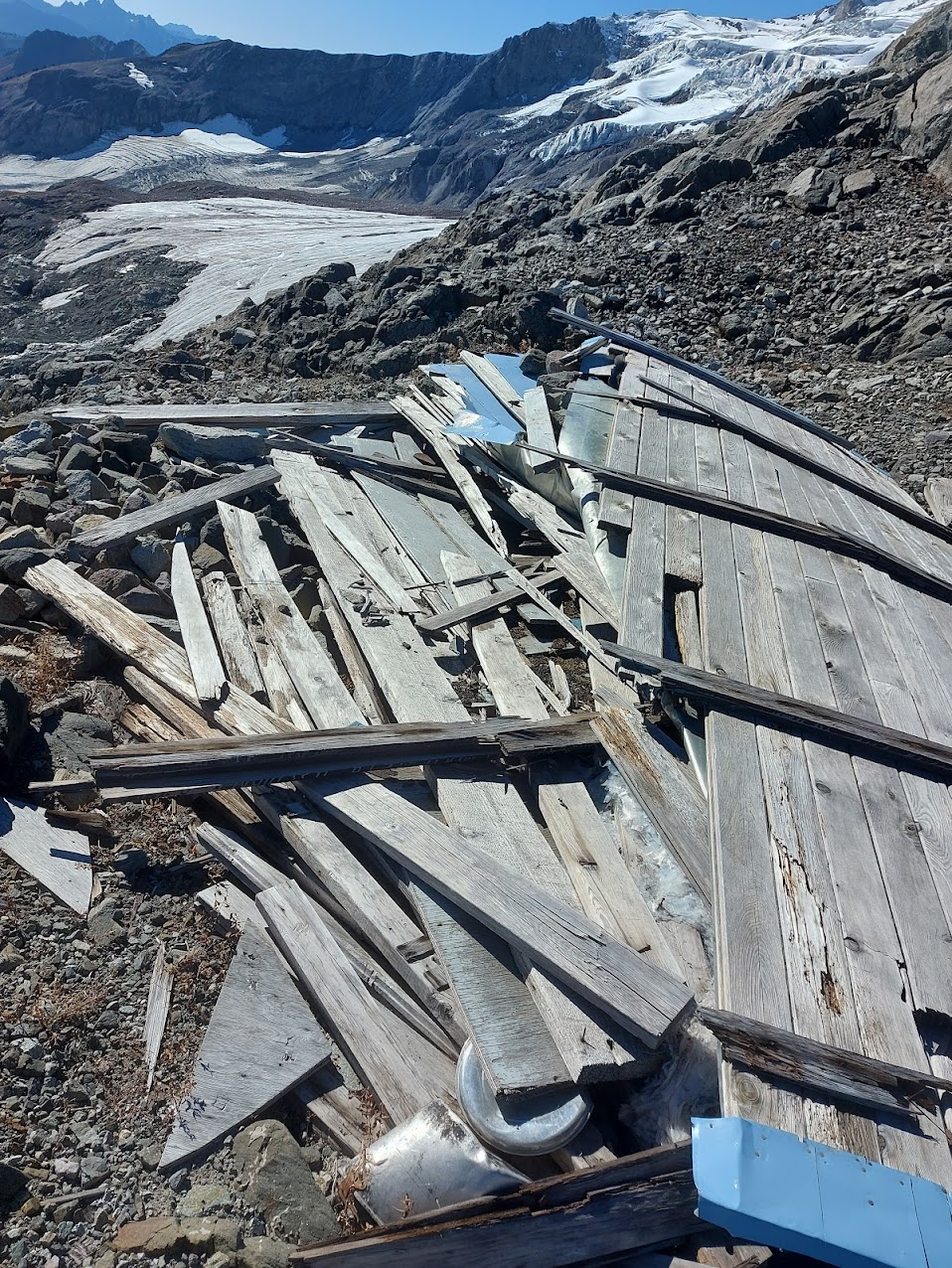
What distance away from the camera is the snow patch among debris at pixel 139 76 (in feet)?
357

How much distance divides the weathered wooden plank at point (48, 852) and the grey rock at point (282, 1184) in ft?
4.56

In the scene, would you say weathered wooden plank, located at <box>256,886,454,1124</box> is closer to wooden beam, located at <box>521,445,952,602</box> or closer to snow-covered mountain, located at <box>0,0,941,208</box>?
wooden beam, located at <box>521,445,952,602</box>

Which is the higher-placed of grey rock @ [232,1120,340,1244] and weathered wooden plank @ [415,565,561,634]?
weathered wooden plank @ [415,565,561,634]

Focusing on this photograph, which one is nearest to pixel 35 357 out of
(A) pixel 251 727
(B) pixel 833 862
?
(A) pixel 251 727

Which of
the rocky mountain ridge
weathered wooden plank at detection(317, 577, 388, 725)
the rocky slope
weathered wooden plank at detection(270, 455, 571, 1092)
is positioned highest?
the rocky slope

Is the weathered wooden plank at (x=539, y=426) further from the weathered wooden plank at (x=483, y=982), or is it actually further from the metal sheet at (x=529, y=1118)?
the metal sheet at (x=529, y=1118)

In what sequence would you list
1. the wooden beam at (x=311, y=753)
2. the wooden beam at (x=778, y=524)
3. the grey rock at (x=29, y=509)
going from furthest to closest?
the grey rock at (x=29, y=509) < the wooden beam at (x=778, y=524) < the wooden beam at (x=311, y=753)

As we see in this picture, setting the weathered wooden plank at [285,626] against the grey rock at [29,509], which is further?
the grey rock at [29,509]

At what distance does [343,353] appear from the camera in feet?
40.8

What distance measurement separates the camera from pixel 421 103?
433ft

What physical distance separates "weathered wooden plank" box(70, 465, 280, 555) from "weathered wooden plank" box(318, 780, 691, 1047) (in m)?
3.29

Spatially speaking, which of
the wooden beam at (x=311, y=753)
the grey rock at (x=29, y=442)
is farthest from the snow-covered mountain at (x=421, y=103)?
the wooden beam at (x=311, y=753)

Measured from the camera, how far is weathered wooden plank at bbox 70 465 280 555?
5992 mm

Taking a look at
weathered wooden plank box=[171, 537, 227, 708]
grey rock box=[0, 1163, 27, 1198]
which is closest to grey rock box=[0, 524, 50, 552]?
weathered wooden plank box=[171, 537, 227, 708]
